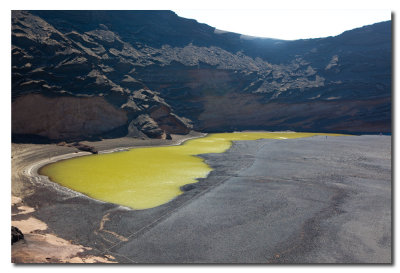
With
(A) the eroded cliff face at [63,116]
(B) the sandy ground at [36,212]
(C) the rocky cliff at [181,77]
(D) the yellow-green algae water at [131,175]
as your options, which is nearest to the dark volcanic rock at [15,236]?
(B) the sandy ground at [36,212]

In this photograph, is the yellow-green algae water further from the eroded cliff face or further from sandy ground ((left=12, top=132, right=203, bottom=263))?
the eroded cliff face

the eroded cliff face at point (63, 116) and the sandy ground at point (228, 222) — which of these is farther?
the eroded cliff face at point (63, 116)

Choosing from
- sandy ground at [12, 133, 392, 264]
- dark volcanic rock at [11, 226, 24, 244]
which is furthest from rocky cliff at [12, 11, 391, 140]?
dark volcanic rock at [11, 226, 24, 244]

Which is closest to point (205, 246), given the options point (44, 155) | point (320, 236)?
point (320, 236)

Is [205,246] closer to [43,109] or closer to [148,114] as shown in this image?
[43,109]

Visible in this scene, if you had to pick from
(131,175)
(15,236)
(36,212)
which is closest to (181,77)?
(131,175)

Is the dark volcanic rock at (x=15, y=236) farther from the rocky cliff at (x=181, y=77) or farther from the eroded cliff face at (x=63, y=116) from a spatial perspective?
the rocky cliff at (x=181, y=77)

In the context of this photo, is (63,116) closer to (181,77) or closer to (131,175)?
(131,175)
